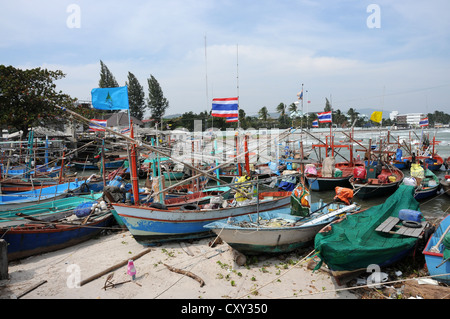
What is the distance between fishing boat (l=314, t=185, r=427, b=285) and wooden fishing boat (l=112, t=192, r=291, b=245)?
10.2ft

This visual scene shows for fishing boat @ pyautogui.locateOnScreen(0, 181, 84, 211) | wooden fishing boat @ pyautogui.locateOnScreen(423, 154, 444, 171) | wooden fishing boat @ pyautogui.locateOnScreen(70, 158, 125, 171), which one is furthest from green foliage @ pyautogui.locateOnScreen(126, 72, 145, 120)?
wooden fishing boat @ pyautogui.locateOnScreen(423, 154, 444, 171)

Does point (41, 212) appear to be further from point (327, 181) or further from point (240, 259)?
point (327, 181)

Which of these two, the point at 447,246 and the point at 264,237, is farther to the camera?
the point at 264,237

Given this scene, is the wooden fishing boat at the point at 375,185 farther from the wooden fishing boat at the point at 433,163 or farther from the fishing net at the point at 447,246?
the wooden fishing boat at the point at 433,163

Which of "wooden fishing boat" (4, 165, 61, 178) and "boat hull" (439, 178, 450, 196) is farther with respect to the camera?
"wooden fishing boat" (4, 165, 61, 178)

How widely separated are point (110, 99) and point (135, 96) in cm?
7058

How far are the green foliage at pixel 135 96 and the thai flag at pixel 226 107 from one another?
205 feet

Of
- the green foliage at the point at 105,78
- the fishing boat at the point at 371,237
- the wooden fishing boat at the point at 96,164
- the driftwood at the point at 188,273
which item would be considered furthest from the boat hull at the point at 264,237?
the green foliage at the point at 105,78

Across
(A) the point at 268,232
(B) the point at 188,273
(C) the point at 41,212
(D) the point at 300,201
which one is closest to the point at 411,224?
(D) the point at 300,201

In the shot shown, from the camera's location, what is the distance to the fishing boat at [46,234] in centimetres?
1044

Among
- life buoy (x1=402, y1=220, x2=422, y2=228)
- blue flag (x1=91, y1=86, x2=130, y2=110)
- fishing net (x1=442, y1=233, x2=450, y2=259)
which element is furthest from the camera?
blue flag (x1=91, y1=86, x2=130, y2=110)

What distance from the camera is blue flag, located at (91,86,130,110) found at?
33.2 feet

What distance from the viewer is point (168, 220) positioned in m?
11.3

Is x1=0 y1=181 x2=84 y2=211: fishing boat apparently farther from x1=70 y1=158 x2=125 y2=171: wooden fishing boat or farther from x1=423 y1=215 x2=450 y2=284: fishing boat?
x1=423 y1=215 x2=450 y2=284: fishing boat
